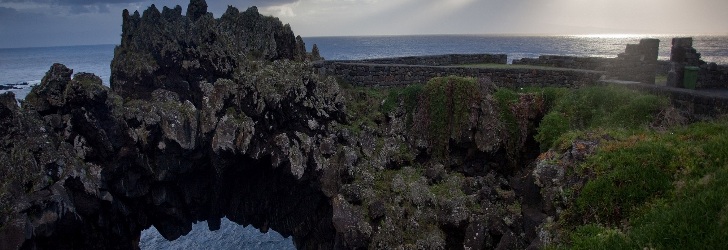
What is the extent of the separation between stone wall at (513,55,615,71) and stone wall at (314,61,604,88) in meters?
2.47

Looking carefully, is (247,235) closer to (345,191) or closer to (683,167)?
(345,191)

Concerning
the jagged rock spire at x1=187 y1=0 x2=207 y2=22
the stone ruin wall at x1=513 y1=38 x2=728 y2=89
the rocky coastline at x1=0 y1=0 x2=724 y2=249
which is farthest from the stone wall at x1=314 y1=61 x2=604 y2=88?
the jagged rock spire at x1=187 y1=0 x2=207 y2=22

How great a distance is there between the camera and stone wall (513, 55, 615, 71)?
24.2m

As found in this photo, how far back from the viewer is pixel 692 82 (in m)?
16.8

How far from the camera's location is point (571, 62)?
25.6 metres

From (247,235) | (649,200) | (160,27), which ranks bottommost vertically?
(247,235)

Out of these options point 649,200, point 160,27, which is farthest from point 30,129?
point 649,200

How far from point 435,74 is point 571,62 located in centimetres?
827

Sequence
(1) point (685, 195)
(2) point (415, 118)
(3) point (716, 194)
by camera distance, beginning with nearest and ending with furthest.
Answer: (3) point (716, 194)
(1) point (685, 195)
(2) point (415, 118)

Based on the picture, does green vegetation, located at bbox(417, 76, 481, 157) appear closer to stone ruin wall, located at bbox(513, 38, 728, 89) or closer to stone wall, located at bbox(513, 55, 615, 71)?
stone ruin wall, located at bbox(513, 38, 728, 89)

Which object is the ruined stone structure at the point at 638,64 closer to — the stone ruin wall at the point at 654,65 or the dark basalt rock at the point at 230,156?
the stone ruin wall at the point at 654,65

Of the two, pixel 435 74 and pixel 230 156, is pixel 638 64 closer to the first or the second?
pixel 435 74

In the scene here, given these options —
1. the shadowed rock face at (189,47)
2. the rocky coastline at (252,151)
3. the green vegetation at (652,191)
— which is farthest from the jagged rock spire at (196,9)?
the green vegetation at (652,191)

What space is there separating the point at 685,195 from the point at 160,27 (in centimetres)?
2401
